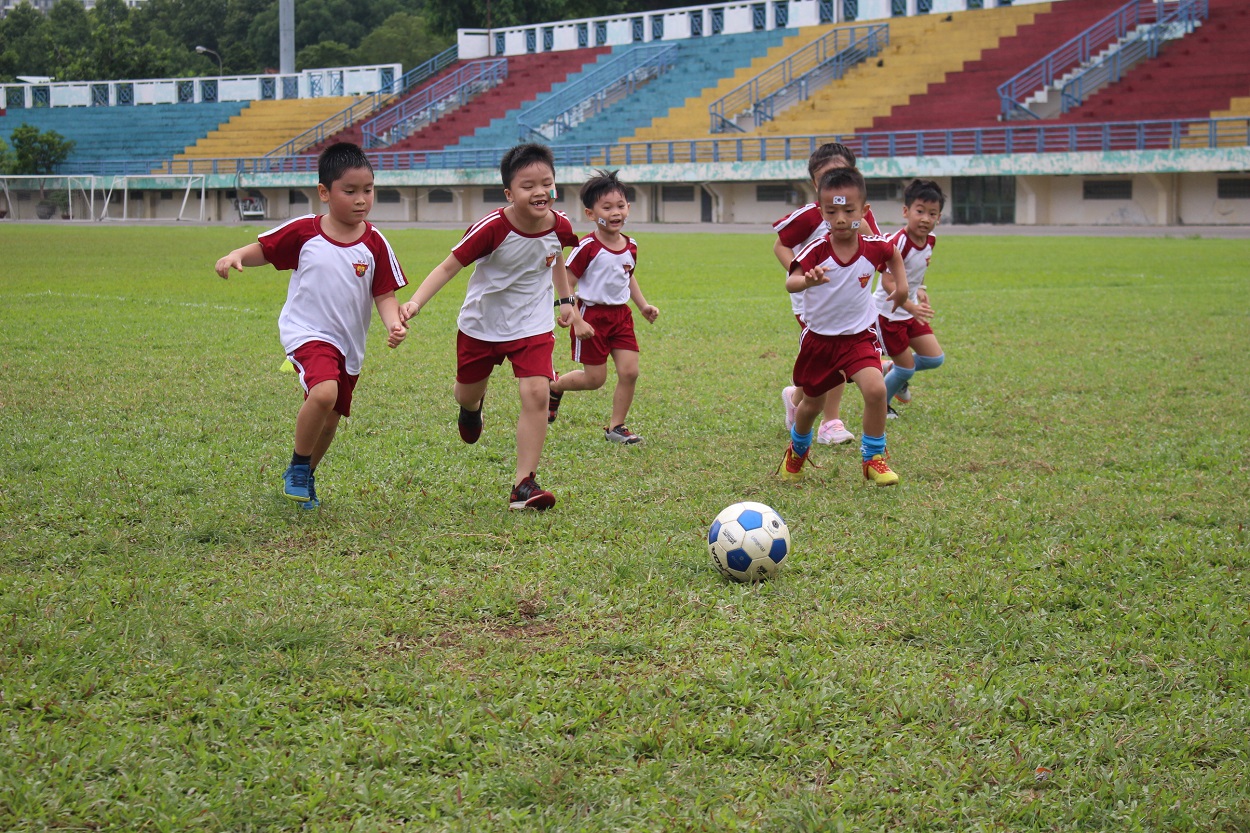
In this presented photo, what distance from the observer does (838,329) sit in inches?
224

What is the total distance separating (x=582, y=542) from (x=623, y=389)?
90.8 inches

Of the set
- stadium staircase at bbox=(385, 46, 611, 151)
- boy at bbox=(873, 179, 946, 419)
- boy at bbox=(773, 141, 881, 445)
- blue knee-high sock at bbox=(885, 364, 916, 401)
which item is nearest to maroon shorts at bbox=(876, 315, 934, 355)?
boy at bbox=(873, 179, 946, 419)

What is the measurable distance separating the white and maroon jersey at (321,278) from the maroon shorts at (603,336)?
2052mm

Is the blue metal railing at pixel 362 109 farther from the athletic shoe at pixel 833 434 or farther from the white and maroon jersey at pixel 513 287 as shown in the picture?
the white and maroon jersey at pixel 513 287

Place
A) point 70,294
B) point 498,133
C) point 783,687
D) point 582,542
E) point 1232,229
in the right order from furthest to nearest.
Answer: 1. point 498,133
2. point 1232,229
3. point 70,294
4. point 582,542
5. point 783,687

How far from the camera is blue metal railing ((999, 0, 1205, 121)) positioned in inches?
1357

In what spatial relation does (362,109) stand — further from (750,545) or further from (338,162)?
(750,545)

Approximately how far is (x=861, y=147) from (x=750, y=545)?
3177cm

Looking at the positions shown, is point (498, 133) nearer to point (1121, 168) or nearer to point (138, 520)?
point (1121, 168)

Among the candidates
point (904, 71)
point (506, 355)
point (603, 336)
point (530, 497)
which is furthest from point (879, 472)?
point (904, 71)

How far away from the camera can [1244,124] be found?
28.3 metres

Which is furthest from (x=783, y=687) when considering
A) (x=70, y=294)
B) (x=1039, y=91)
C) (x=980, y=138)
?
(x=1039, y=91)

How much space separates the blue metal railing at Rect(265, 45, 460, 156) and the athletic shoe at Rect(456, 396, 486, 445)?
45.1 meters

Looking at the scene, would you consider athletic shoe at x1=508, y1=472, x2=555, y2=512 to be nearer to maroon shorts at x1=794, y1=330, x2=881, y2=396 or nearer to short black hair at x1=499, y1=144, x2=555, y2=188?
short black hair at x1=499, y1=144, x2=555, y2=188
